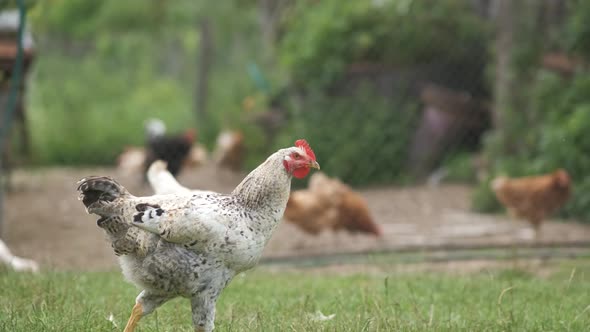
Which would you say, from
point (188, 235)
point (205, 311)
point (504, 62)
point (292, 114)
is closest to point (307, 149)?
point (188, 235)

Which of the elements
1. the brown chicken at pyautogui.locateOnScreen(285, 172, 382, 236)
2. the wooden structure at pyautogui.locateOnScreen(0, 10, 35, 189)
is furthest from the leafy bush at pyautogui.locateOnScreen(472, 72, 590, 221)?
the wooden structure at pyautogui.locateOnScreen(0, 10, 35, 189)

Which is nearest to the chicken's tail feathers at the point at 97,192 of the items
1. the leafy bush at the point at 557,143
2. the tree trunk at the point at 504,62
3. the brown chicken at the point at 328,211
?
the brown chicken at the point at 328,211

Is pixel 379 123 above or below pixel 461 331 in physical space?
above

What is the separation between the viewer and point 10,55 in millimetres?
8875

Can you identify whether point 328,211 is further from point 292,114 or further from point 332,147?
point 292,114

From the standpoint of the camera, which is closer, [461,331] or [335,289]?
[461,331]

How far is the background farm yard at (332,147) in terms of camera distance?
4703 millimetres

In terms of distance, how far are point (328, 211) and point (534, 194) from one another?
1981mm

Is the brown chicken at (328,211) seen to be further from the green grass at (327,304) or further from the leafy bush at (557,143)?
the leafy bush at (557,143)

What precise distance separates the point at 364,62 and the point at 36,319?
994 cm

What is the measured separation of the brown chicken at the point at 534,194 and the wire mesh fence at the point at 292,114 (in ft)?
1.46

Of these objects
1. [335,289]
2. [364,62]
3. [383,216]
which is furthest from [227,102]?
[335,289]

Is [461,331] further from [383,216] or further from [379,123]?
[379,123]

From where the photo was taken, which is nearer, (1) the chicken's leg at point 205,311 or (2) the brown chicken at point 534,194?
(1) the chicken's leg at point 205,311
